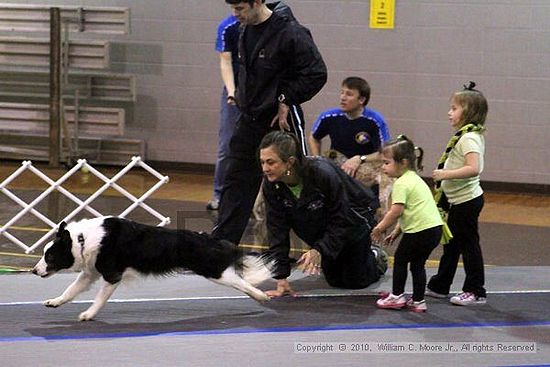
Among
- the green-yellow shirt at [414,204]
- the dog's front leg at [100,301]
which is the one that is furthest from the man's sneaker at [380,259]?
the dog's front leg at [100,301]

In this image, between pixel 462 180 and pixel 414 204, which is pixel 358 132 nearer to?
pixel 462 180

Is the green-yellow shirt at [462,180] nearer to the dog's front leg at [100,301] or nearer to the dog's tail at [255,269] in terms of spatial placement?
the dog's tail at [255,269]

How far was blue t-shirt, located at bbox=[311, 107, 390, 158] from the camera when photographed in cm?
532

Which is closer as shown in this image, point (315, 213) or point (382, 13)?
point (315, 213)

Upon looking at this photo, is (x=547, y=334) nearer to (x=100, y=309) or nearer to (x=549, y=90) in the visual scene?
(x=100, y=309)

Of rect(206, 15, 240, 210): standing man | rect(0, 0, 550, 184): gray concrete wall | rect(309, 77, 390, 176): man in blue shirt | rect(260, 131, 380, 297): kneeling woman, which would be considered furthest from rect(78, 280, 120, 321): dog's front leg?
rect(0, 0, 550, 184): gray concrete wall

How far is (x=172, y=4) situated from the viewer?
909cm

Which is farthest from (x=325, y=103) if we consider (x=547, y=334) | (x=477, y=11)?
(x=547, y=334)

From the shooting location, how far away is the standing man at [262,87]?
488 cm

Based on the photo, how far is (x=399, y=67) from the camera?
8.65m

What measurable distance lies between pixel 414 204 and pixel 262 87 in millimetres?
1201

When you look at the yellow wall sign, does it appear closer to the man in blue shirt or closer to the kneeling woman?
the man in blue shirt

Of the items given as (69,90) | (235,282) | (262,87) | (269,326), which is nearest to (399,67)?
(69,90)

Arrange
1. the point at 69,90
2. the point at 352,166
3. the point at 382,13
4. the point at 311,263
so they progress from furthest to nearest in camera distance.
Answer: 1. the point at 69,90
2. the point at 382,13
3. the point at 352,166
4. the point at 311,263
